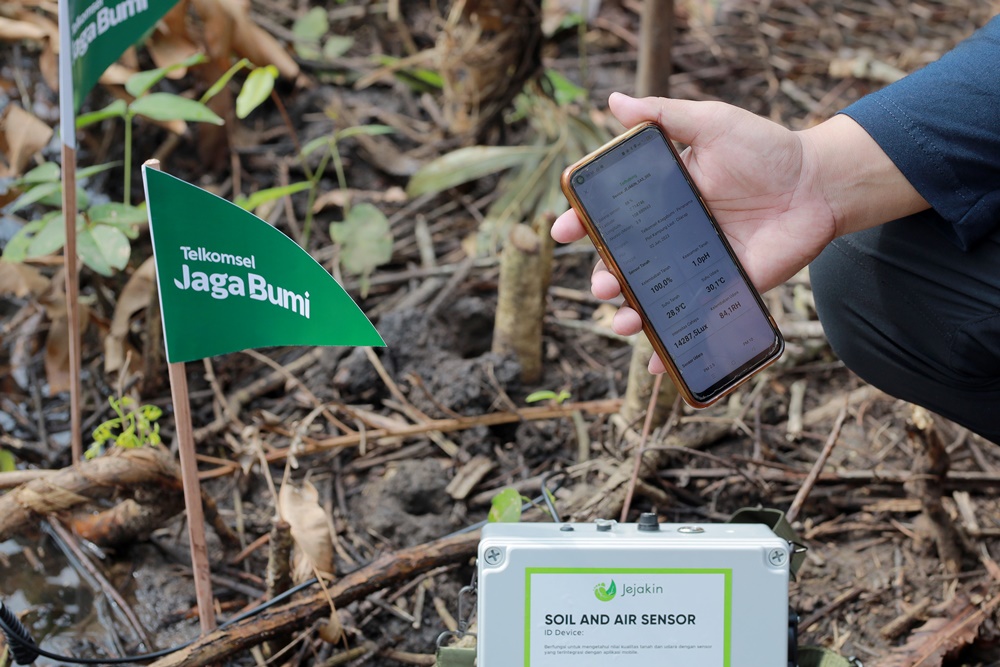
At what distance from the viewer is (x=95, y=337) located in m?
2.36

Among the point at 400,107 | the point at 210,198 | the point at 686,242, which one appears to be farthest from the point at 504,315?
the point at 400,107

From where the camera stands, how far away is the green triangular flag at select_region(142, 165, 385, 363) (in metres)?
1.25

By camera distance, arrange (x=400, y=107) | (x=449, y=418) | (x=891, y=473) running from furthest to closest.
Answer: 1. (x=400, y=107)
2. (x=449, y=418)
3. (x=891, y=473)

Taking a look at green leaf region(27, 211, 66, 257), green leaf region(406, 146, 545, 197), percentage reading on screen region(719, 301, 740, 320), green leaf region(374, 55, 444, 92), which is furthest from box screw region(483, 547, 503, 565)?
green leaf region(374, 55, 444, 92)

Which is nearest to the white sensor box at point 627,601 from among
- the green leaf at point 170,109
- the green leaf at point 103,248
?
the green leaf at point 103,248

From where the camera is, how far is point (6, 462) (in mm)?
1924

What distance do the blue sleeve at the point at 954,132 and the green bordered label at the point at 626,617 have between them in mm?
613

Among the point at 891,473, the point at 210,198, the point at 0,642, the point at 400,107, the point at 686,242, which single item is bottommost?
the point at 891,473

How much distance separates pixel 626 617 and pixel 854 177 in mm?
714

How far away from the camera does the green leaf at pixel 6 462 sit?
1.92 meters

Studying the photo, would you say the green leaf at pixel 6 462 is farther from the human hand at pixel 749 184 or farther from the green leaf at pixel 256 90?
the human hand at pixel 749 184

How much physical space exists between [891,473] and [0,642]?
64.0 inches

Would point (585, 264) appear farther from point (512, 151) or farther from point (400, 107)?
point (400, 107)

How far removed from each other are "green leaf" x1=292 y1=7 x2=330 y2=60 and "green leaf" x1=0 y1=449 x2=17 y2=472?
6.10ft
